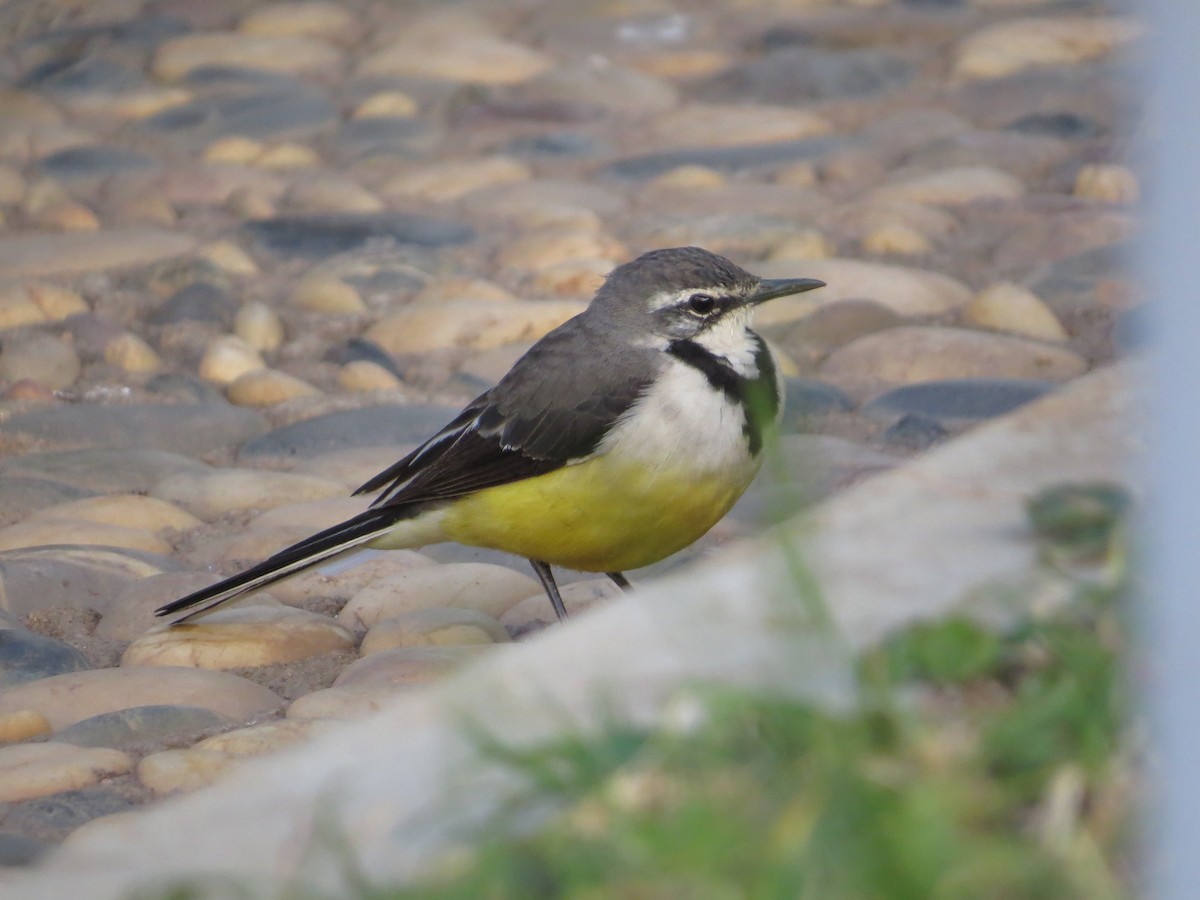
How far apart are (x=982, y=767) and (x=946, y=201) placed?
6.75 m

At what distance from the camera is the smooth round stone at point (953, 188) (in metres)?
8.68


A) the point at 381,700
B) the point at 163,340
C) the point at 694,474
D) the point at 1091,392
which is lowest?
the point at 163,340

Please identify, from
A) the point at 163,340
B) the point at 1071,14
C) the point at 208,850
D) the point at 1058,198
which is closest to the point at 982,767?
the point at 208,850

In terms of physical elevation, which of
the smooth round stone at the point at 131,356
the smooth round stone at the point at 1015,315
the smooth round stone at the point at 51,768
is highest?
the smooth round stone at the point at 51,768

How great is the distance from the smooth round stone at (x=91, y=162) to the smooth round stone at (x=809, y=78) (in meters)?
3.51

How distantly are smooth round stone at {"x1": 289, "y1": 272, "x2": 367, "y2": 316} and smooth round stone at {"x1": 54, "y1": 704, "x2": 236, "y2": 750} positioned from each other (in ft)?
12.0

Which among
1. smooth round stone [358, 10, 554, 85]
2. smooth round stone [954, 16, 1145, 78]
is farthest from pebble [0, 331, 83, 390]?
smooth round stone [954, 16, 1145, 78]

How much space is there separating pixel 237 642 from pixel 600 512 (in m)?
1.22

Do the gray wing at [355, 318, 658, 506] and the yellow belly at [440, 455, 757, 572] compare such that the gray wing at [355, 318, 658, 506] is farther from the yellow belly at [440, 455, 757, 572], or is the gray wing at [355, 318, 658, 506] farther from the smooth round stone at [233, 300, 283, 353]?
the smooth round stone at [233, 300, 283, 353]

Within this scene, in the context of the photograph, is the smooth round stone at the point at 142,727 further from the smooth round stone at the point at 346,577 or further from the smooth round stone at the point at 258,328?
the smooth round stone at the point at 258,328

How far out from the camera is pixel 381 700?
4.62 meters

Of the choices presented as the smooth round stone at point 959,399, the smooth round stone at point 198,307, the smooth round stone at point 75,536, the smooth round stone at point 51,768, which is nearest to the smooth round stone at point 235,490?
the smooth round stone at point 75,536

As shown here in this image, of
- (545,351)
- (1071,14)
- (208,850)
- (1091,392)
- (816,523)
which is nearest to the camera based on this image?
(208,850)

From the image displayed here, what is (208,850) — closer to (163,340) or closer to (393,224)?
(163,340)
